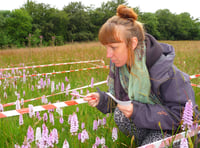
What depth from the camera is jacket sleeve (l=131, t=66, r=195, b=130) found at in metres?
1.70

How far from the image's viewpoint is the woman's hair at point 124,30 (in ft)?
6.09

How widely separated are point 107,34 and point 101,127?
1100 mm

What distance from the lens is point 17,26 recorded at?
41.6 m

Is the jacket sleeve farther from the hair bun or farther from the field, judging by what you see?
the hair bun

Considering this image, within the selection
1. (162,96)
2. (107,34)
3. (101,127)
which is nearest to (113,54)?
(107,34)

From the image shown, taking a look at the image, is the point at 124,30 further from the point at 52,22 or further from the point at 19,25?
the point at 52,22

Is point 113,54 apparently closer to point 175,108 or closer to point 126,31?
point 126,31

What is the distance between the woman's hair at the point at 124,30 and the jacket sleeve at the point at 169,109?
41cm

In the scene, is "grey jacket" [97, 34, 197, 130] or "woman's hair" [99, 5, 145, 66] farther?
"woman's hair" [99, 5, 145, 66]

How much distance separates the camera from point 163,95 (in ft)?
5.91

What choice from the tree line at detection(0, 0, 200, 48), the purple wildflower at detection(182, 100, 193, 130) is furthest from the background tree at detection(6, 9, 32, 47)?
the purple wildflower at detection(182, 100, 193, 130)

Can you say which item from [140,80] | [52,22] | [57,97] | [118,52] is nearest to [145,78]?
[140,80]

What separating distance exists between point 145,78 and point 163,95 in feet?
0.76

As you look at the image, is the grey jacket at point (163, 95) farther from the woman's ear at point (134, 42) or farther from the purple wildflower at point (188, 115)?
the purple wildflower at point (188, 115)
